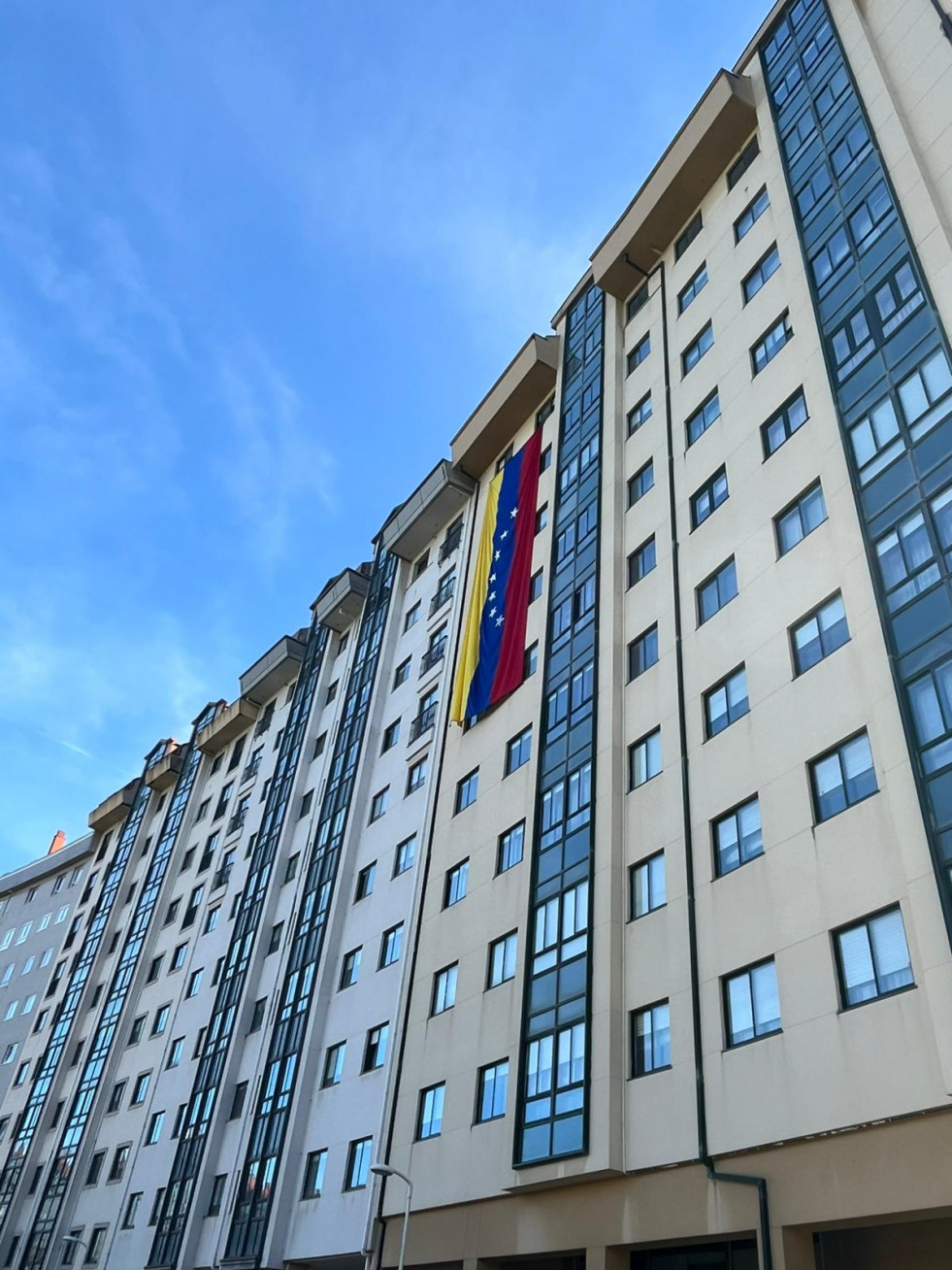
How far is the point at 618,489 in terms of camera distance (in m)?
32.7

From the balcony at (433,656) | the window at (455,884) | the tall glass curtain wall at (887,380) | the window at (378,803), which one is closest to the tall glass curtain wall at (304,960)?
the window at (378,803)

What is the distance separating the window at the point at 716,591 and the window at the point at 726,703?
7.00ft

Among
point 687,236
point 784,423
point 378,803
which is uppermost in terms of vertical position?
point 687,236

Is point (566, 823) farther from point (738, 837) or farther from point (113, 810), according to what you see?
point (113, 810)

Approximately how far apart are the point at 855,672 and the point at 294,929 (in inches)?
1040

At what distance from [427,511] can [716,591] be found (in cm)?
2190

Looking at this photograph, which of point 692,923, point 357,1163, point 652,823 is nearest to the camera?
point 692,923

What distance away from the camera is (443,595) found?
43219mm

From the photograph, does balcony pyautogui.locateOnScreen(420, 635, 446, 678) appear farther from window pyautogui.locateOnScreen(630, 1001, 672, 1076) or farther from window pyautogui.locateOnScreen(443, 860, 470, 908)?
window pyautogui.locateOnScreen(630, 1001, 672, 1076)

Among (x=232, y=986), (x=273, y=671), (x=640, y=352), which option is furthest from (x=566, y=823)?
(x=273, y=671)

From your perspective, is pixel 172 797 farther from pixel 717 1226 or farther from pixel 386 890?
pixel 717 1226

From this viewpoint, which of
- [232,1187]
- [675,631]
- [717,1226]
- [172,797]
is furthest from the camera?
[172,797]

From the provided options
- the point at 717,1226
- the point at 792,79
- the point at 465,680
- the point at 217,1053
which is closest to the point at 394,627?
the point at 465,680

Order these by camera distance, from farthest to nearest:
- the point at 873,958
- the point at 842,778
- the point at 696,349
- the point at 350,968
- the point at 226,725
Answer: the point at 226,725 → the point at 350,968 → the point at 696,349 → the point at 842,778 → the point at 873,958
